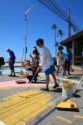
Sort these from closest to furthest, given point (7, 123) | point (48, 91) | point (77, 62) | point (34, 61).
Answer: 1. point (7, 123)
2. point (48, 91)
3. point (34, 61)
4. point (77, 62)

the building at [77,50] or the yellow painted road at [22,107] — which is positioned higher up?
the building at [77,50]

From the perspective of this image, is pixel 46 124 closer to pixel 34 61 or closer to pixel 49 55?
pixel 49 55

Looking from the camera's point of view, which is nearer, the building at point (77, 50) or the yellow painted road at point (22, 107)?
the yellow painted road at point (22, 107)

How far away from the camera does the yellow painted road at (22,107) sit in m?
5.72

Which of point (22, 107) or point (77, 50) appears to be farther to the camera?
point (77, 50)

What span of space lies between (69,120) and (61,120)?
0.48ft

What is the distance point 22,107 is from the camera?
6.84 metres

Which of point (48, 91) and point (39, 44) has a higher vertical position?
point (39, 44)

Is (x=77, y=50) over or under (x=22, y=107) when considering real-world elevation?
over

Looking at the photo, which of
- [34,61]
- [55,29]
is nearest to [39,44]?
[34,61]

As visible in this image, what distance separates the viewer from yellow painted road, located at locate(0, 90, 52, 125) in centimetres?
572

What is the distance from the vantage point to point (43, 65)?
994 centimetres

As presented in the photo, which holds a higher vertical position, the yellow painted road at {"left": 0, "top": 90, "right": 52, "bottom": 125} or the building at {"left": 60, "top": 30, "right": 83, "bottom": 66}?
Result: the building at {"left": 60, "top": 30, "right": 83, "bottom": 66}

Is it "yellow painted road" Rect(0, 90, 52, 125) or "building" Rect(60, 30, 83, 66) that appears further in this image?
"building" Rect(60, 30, 83, 66)
